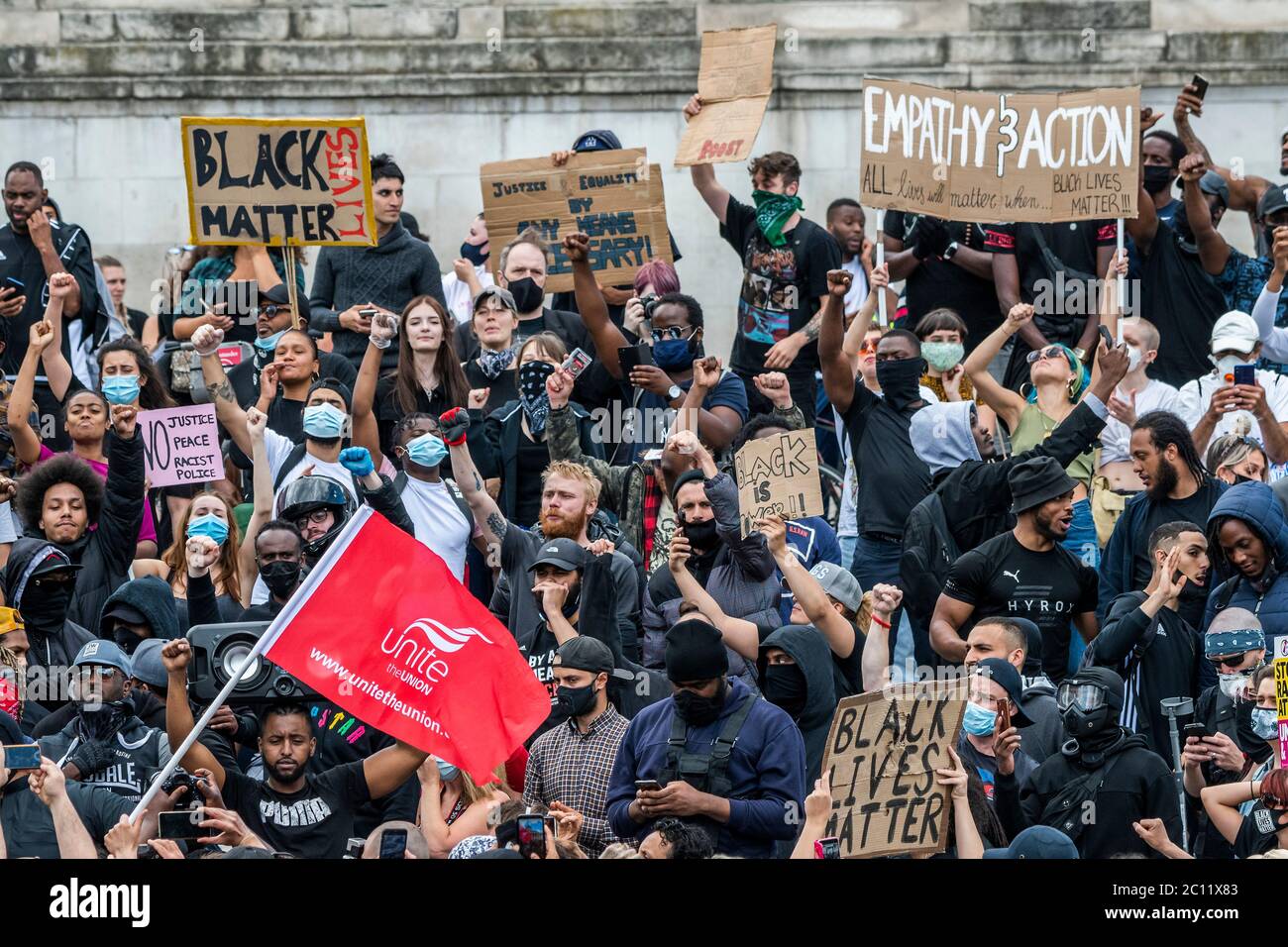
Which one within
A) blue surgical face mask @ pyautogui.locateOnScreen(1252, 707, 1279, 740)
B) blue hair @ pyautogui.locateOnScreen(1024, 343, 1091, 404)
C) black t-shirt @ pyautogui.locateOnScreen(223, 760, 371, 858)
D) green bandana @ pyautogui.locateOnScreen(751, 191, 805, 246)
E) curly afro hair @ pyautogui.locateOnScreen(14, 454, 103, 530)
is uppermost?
green bandana @ pyautogui.locateOnScreen(751, 191, 805, 246)

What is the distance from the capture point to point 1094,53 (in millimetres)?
20469

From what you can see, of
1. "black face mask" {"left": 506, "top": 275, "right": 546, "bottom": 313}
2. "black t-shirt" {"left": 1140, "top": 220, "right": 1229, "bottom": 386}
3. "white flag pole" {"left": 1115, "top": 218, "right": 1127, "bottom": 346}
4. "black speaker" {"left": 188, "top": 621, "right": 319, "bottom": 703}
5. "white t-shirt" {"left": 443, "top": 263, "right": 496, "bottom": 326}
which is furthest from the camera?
"white t-shirt" {"left": 443, "top": 263, "right": 496, "bottom": 326}

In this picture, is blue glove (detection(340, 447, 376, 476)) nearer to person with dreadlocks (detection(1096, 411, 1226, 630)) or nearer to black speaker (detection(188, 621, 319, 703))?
black speaker (detection(188, 621, 319, 703))

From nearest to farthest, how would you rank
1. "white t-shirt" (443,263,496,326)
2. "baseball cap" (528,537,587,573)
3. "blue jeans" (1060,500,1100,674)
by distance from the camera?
1. "baseball cap" (528,537,587,573)
2. "blue jeans" (1060,500,1100,674)
3. "white t-shirt" (443,263,496,326)

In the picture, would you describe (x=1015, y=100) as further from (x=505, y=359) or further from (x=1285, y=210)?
(x=505, y=359)

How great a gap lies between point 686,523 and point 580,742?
1.66 metres

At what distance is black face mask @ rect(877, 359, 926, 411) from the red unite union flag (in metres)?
3.61

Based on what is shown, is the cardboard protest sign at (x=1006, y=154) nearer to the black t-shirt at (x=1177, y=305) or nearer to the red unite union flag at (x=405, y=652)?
the black t-shirt at (x=1177, y=305)

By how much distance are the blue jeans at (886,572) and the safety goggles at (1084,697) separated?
2.22 meters

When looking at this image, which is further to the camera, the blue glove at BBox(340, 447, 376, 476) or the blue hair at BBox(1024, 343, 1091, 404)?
the blue hair at BBox(1024, 343, 1091, 404)

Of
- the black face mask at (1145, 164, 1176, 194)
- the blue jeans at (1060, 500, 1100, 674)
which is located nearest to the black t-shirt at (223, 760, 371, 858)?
the blue jeans at (1060, 500, 1100, 674)

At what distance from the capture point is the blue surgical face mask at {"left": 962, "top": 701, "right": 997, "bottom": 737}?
11.9 meters
